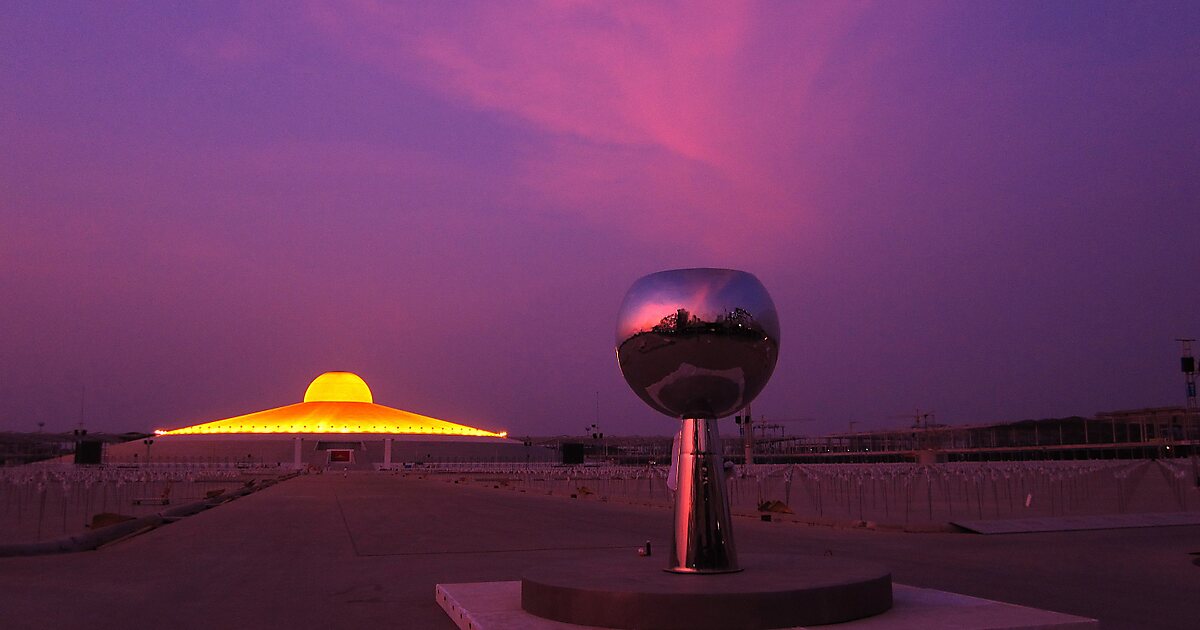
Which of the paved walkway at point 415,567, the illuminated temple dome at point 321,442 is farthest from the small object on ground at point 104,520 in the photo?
the illuminated temple dome at point 321,442

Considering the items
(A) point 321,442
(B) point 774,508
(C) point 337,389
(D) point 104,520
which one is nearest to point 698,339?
(D) point 104,520

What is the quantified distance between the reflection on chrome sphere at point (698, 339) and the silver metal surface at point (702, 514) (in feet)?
1.41

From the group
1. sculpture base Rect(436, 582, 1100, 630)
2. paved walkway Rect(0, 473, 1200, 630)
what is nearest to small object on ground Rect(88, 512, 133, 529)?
paved walkway Rect(0, 473, 1200, 630)

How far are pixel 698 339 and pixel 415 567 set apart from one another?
7.83 meters

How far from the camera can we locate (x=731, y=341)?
10281 mm

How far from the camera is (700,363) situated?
33.7ft

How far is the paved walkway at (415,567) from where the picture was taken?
10766mm

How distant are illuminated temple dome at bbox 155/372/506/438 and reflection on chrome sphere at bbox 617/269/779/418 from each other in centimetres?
13890

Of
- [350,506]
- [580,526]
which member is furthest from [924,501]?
[350,506]

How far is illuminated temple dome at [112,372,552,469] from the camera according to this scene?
456 feet

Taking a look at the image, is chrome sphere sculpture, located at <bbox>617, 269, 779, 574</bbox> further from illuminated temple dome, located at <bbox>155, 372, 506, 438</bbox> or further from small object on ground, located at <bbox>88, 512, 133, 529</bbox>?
illuminated temple dome, located at <bbox>155, 372, 506, 438</bbox>

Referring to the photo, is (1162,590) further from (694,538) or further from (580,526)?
(580,526)

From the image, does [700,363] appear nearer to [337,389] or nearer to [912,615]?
[912,615]

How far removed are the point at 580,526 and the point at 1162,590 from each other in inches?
611
